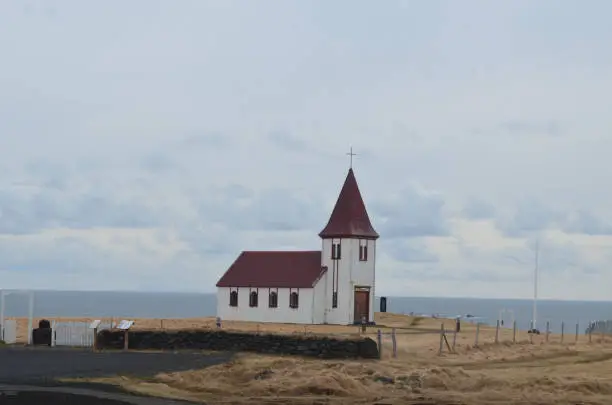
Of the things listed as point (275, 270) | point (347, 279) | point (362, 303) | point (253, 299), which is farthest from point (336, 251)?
point (253, 299)

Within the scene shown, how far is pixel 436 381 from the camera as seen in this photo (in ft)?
91.1

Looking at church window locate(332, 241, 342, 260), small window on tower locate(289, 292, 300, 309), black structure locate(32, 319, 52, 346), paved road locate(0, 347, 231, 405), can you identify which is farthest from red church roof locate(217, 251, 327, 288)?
paved road locate(0, 347, 231, 405)

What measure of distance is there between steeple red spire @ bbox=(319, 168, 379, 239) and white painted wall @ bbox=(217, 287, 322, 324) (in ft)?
13.3

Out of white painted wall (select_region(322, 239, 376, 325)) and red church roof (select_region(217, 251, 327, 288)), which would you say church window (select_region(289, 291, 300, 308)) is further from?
white painted wall (select_region(322, 239, 376, 325))

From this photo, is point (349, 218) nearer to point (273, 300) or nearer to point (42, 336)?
point (273, 300)

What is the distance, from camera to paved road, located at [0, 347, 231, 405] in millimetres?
27969

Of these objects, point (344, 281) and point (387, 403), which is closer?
point (387, 403)

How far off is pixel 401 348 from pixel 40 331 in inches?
588

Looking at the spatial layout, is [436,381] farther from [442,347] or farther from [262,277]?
[262,277]

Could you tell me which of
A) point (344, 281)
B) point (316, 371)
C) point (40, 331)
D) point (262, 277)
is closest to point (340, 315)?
point (344, 281)

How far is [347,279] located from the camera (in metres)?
60.0

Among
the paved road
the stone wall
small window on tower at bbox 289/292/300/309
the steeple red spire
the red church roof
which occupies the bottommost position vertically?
the paved road

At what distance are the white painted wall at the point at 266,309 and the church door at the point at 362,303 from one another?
2.65 meters

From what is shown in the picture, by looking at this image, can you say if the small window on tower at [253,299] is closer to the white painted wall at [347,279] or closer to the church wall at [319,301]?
the church wall at [319,301]
